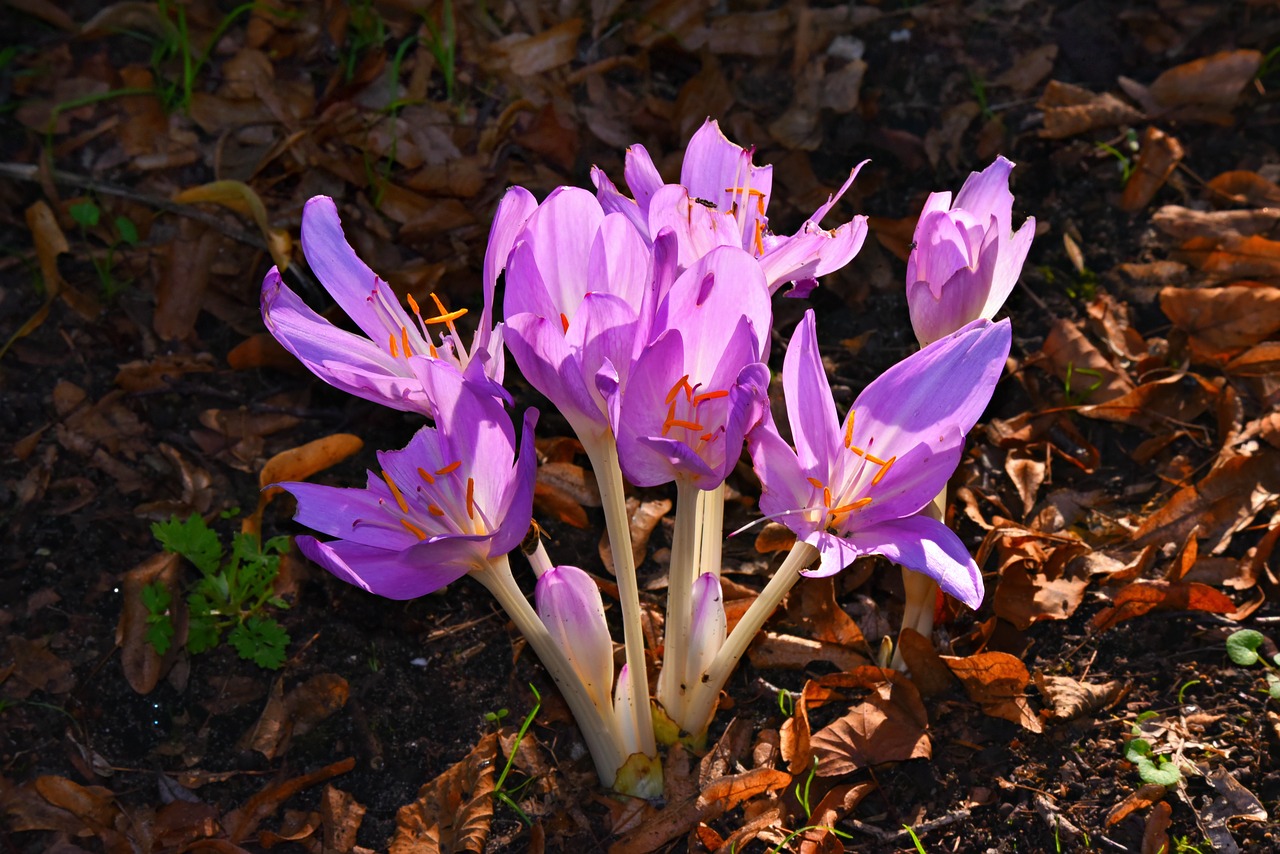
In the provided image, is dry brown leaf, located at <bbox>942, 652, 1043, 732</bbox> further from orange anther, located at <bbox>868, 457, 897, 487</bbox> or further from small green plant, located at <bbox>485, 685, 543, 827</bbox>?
small green plant, located at <bbox>485, 685, 543, 827</bbox>

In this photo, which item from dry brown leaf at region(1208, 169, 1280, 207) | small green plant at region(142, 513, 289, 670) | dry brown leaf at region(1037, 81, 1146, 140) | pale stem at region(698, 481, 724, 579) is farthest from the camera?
dry brown leaf at region(1037, 81, 1146, 140)

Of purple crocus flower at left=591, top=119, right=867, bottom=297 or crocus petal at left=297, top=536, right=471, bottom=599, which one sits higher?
purple crocus flower at left=591, top=119, right=867, bottom=297

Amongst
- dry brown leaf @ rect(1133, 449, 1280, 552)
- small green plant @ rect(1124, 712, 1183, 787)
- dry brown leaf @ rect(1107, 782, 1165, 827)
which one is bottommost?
dry brown leaf @ rect(1107, 782, 1165, 827)

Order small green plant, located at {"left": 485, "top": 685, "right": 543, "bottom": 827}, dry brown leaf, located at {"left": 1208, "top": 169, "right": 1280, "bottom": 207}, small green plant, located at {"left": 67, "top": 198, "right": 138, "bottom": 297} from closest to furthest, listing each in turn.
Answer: small green plant, located at {"left": 485, "top": 685, "right": 543, "bottom": 827}, small green plant, located at {"left": 67, "top": 198, "right": 138, "bottom": 297}, dry brown leaf, located at {"left": 1208, "top": 169, "right": 1280, "bottom": 207}

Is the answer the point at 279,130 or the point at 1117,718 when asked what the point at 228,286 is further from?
the point at 1117,718

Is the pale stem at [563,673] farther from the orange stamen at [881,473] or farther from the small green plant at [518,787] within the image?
the orange stamen at [881,473]

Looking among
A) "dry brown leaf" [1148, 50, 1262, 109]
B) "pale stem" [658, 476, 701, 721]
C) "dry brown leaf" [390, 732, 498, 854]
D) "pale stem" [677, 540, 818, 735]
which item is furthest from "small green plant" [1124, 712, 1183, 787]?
"dry brown leaf" [1148, 50, 1262, 109]

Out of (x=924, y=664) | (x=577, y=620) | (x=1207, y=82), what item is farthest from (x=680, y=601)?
(x=1207, y=82)

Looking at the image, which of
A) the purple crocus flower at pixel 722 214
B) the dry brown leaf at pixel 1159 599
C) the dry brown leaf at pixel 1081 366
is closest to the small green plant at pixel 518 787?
the purple crocus flower at pixel 722 214
